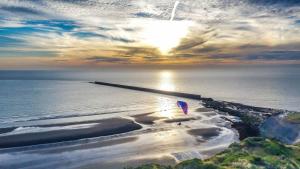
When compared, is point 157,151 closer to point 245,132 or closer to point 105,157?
point 105,157

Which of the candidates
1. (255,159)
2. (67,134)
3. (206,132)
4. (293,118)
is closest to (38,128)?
(67,134)

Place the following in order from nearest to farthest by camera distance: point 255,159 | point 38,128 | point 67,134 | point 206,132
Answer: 1. point 255,159
2. point 67,134
3. point 206,132
4. point 38,128

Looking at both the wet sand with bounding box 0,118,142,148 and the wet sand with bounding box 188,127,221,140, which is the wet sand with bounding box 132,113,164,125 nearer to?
the wet sand with bounding box 0,118,142,148

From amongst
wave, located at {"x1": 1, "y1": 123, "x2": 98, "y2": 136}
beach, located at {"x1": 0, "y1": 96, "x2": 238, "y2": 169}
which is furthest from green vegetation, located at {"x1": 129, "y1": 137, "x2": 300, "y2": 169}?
wave, located at {"x1": 1, "y1": 123, "x2": 98, "y2": 136}

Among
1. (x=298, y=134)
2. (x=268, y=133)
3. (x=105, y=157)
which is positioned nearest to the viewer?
(x=105, y=157)

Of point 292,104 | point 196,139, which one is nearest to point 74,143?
point 196,139

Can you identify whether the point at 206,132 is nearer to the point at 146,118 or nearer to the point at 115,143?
the point at 115,143
